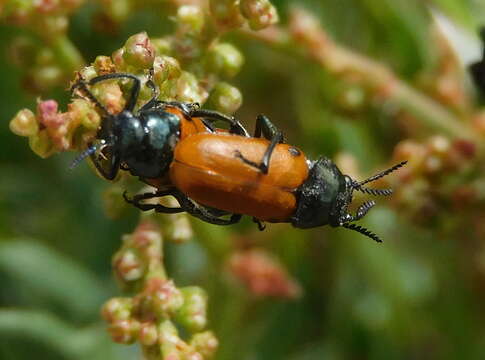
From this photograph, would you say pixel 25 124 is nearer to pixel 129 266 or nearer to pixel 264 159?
pixel 129 266

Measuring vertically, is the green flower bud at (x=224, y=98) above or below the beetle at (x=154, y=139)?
above

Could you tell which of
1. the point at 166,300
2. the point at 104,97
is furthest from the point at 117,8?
the point at 166,300

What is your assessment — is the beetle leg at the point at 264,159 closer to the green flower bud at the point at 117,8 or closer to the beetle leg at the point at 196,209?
the beetle leg at the point at 196,209

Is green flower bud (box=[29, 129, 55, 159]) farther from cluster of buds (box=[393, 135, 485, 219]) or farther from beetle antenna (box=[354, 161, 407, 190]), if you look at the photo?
cluster of buds (box=[393, 135, 485, 219])

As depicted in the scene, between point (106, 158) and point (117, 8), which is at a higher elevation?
point (117, 8)

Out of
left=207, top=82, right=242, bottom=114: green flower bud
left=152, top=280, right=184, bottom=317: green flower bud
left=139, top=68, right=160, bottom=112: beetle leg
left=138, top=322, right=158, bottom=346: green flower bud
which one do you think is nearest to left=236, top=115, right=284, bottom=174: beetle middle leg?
left=207, top=82, right=242, bottom=114: green flower bud

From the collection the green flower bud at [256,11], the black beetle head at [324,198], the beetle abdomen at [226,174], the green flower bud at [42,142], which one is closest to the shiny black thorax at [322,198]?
the black beetle head at [324,198]
